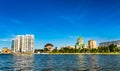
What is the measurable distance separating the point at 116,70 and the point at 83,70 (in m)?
8.36

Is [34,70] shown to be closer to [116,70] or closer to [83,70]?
[83,70]

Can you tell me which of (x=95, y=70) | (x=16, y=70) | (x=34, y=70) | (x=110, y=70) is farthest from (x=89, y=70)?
(x=16, y=70)

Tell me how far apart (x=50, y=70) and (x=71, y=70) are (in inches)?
218

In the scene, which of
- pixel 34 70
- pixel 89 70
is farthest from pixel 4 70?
pixel 89 70

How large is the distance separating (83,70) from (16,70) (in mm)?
17381

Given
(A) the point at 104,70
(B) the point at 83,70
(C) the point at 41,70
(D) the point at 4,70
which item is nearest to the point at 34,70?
(C) the point at 41,70

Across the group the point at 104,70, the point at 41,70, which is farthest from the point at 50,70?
the point at 104,70

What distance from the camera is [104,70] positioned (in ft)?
205

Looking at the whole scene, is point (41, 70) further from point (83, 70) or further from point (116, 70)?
point (116, 70)

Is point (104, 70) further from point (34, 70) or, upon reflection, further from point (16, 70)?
point (16, 70)

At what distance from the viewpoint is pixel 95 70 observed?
62.0 m

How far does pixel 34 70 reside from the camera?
6325 cm

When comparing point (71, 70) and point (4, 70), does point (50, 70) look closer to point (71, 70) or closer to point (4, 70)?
point (71, 70)

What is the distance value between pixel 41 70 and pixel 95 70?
14005 mm
